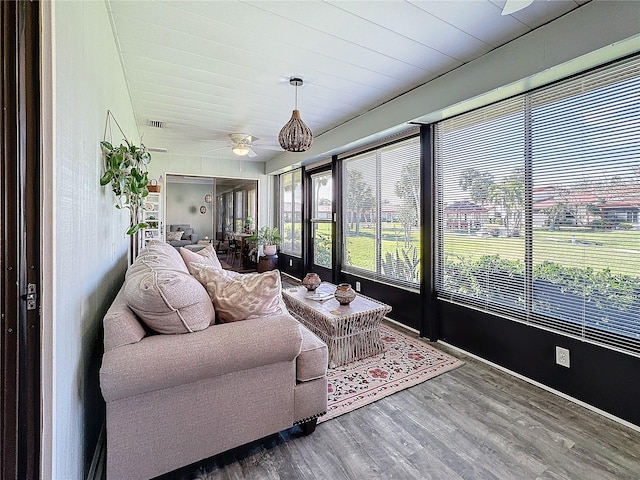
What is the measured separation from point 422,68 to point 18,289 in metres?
3.05

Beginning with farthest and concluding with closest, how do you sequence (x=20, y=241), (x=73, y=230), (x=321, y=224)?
(x=321, y=224), (x=73, y=230), (x=20, y=241)

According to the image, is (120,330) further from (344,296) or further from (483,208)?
(483,208)

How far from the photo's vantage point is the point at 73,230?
124 cm

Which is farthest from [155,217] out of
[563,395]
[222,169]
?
[563,395]

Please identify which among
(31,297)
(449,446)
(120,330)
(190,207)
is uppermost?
(190,207)

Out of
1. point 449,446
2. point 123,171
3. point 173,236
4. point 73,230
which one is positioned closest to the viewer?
point 73,230

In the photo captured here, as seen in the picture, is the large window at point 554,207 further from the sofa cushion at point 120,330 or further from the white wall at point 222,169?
the white wall at point 222,169

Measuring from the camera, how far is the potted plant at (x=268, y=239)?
22.5 feet

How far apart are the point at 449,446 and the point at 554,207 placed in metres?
1.82

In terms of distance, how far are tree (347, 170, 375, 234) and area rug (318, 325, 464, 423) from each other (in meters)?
1.97

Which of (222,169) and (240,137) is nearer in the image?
(240,137)

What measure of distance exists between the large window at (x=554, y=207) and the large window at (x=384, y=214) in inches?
20.2

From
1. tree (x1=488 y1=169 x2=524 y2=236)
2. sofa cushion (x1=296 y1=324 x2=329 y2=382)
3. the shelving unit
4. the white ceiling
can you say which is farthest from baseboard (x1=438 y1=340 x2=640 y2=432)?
the shelving unit

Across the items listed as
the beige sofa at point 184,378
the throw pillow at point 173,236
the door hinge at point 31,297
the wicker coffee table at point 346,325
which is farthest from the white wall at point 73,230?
the throw pillow at point 173,236
